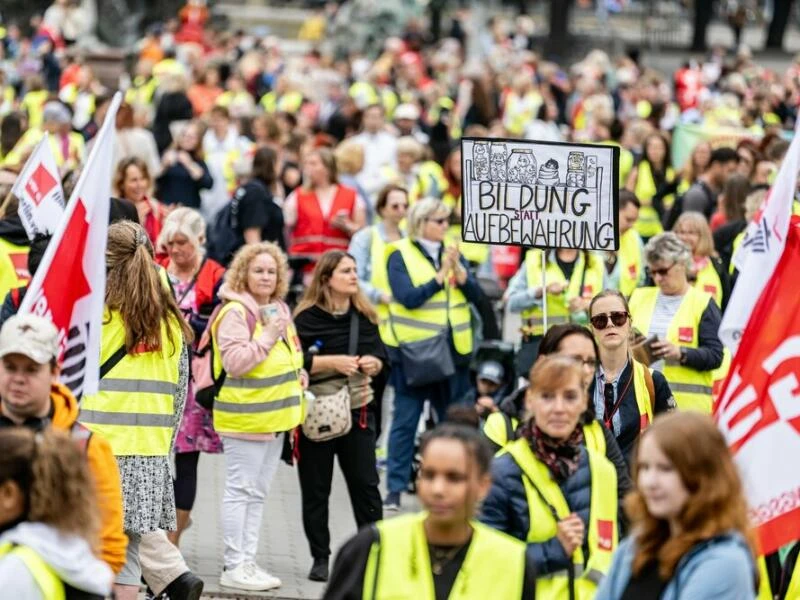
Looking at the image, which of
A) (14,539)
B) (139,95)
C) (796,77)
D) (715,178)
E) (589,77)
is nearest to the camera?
(14,539)

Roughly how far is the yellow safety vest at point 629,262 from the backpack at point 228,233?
2.79 metres

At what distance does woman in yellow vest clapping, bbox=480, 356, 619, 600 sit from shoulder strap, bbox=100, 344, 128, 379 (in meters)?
2.43

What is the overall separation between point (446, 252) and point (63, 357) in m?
5.19

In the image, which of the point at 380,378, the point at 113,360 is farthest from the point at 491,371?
the point at 113,360

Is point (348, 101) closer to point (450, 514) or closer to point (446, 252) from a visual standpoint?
point (446, 252)

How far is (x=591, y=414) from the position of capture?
6281mm

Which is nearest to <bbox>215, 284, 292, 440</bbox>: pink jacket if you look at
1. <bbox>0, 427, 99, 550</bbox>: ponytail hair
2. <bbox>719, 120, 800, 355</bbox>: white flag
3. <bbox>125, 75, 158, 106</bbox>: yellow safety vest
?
<bbox>719, 120, 800, 355</bbox>: white flag

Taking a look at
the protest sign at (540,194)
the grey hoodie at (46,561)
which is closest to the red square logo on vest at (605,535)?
the grey hoodie at (46,561)

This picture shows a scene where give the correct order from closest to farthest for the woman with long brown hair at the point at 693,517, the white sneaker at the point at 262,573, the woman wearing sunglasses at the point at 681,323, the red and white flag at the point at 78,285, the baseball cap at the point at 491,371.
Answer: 1. the woman with long brown hair at the point at 693,517
2. the red and white flag at the point at 78,285
3. the white sneaker at the point at 262,573
4. the woman wearing sunglasses at the point at 681,323
5. the baseball cap at the point at 491,371

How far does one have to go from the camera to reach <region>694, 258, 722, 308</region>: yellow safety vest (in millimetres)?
11516

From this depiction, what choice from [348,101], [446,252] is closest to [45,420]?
[446,252]

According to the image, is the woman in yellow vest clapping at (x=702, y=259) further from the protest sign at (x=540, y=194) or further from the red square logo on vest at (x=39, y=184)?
the red square logo on vest at (x=39, y=184)

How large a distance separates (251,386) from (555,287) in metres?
2.38

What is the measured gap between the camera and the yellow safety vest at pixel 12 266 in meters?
9.81
